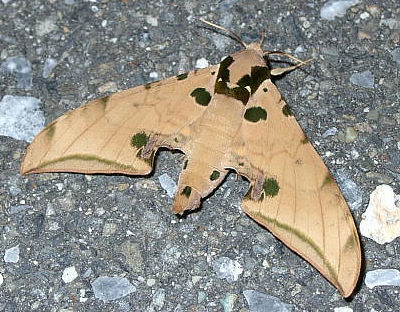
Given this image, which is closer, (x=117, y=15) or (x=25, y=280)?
(x=25, y=280)

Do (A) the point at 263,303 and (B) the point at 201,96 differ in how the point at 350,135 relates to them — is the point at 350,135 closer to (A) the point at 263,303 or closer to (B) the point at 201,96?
(B) the point at 201,96

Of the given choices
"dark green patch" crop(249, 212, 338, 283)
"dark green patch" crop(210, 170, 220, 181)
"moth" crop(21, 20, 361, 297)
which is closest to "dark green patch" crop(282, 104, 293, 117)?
"moth" crop(21, 20, 361, 297)

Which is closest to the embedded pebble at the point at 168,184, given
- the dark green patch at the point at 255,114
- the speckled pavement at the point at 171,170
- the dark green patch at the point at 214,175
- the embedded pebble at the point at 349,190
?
the speckled pavement at the point at 171,170

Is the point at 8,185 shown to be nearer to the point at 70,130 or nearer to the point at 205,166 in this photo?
the point at 70,130

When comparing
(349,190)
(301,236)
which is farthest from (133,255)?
(349,190)

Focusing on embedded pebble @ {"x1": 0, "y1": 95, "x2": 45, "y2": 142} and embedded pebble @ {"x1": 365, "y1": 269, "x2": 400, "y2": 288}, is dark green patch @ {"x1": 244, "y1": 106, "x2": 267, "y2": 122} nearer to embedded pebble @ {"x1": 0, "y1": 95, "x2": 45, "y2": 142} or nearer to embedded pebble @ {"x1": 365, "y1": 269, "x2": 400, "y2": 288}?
embedded pebble @ {"x1": 365, "y1": 269, "x2": 400, "y2": 288}

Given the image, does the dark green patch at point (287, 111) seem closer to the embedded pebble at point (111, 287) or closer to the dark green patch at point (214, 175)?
the dark green patch at point (214, 175)

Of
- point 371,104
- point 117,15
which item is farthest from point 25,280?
point 371,104
